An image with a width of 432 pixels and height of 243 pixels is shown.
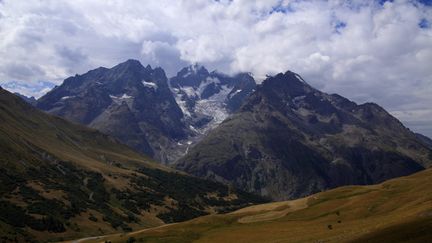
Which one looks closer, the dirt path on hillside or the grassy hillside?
the grassy hillside

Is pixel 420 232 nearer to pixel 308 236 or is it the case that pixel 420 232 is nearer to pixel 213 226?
pixel 308 236

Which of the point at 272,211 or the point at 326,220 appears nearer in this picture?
the point at 326,220

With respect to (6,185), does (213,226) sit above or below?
below

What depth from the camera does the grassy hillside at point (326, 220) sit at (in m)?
64.5

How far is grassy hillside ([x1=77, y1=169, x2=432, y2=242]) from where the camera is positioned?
6450cm

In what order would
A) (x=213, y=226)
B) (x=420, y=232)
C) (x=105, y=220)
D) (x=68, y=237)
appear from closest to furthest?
(x=420, y=232), (x=213, y=226), (x=68, y=237), (x=105, y=220)

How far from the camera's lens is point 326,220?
3543 inches

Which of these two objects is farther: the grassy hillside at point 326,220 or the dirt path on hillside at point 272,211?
the dirt path on hillside at point 272,211

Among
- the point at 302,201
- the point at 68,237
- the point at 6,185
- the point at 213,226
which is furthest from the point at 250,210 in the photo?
the point at 6,185

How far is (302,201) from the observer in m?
121

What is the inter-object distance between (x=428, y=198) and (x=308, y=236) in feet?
68.0

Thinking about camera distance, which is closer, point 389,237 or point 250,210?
point 389,237

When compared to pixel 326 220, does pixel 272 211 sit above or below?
above

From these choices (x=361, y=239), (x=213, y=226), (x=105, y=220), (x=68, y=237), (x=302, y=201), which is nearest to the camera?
(x=361, y=239)
